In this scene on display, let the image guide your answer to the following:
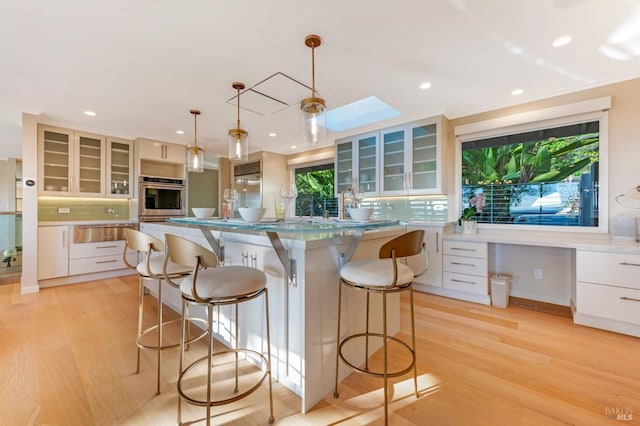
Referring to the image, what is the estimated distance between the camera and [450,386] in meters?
1.65

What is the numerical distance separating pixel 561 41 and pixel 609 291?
6.90 feet

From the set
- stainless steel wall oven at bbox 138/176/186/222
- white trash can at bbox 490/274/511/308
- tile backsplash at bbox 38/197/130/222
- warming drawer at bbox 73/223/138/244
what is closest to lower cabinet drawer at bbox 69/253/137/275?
warming drawer at bbox 73/223/138/244

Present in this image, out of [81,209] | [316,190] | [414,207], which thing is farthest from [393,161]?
[81,209]

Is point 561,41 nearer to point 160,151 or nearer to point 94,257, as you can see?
point 160,151

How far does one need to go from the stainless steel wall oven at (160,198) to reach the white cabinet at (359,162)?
297 centimetres

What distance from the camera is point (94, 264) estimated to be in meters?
4.05

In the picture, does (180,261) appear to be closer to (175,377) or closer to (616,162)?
(175,377)

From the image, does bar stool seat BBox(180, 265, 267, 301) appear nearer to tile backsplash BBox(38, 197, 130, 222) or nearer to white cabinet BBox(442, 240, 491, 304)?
white cabinet BBox(442, 240, 491, 304)

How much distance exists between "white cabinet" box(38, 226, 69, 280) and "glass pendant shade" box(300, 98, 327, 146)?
406cm

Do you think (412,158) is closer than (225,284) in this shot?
No

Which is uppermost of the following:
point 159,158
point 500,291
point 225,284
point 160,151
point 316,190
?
point 160,151

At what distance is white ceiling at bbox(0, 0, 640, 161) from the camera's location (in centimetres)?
173

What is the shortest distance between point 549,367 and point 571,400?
335 mm

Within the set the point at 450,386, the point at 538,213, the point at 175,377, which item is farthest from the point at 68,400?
the point at 538,213
